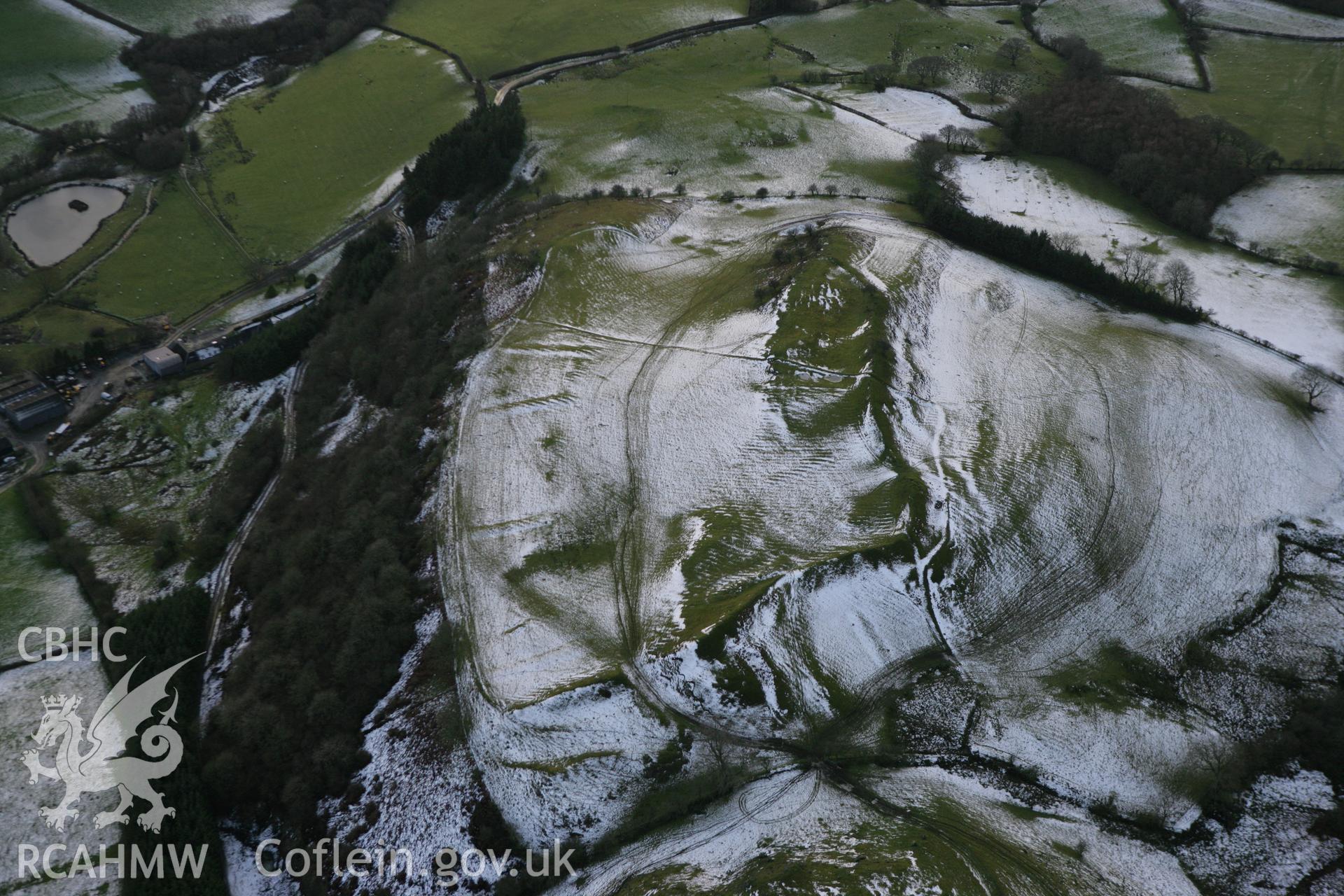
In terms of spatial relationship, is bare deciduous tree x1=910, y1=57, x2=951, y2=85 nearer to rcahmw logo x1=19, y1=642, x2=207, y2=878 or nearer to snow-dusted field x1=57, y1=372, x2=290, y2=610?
snow-dusted field x1=57, y1=372, x2=290, y2=610

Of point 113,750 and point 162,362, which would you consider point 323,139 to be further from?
point 113,750

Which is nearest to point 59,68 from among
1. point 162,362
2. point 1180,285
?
point 162,362

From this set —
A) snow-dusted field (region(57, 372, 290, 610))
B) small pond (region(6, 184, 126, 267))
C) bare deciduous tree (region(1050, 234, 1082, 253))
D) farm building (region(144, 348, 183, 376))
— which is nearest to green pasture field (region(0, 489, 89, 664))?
snow-dusted field (region(57, 372, 290, 610))

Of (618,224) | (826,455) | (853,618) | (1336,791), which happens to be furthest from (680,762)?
(618,224)

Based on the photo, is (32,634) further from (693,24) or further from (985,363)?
(693,24)

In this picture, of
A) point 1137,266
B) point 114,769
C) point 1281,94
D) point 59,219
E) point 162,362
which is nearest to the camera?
point 114,769
